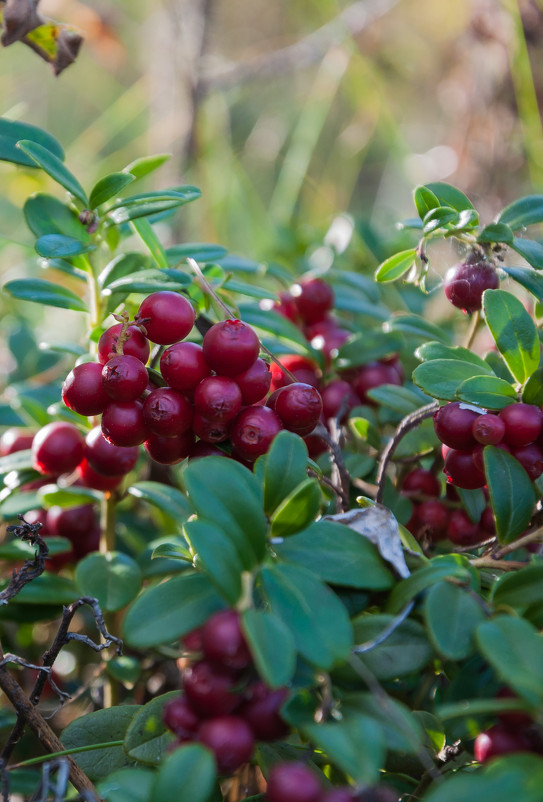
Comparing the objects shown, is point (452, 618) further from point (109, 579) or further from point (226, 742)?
point (109, 579)

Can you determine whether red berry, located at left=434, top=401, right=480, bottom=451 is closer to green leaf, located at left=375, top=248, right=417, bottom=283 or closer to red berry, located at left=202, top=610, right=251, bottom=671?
green leaf, located at left=375, top=248, right=417, bottom=283

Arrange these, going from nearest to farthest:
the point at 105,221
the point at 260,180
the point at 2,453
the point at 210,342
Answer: the point at 210,342, the point at 105,221, the point at 2,453, the point at 260,180

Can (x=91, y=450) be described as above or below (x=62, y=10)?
below

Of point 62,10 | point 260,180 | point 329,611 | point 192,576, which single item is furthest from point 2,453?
point 260,180

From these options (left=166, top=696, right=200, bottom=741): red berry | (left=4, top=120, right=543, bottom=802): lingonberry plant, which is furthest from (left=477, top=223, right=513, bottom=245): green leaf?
(left=166, top=696, right=200, bottom=741): red berry

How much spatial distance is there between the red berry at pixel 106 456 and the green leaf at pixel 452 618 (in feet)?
1.78

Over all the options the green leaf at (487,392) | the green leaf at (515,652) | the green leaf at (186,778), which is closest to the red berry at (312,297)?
the green leaf at (487,392)

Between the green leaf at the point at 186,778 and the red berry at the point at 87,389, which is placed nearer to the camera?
the green leaf at the point at 186,778

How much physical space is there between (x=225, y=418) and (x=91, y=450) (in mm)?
359

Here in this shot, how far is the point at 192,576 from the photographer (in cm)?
69

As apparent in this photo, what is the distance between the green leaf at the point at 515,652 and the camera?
22.1 inches


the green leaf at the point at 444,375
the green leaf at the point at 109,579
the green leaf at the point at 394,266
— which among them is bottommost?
the green leaf at the point at 109,579

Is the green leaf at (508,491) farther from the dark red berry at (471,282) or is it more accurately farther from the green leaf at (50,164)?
the green leaf at (50,164)

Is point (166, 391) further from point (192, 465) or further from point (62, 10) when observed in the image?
point (62, 10)
